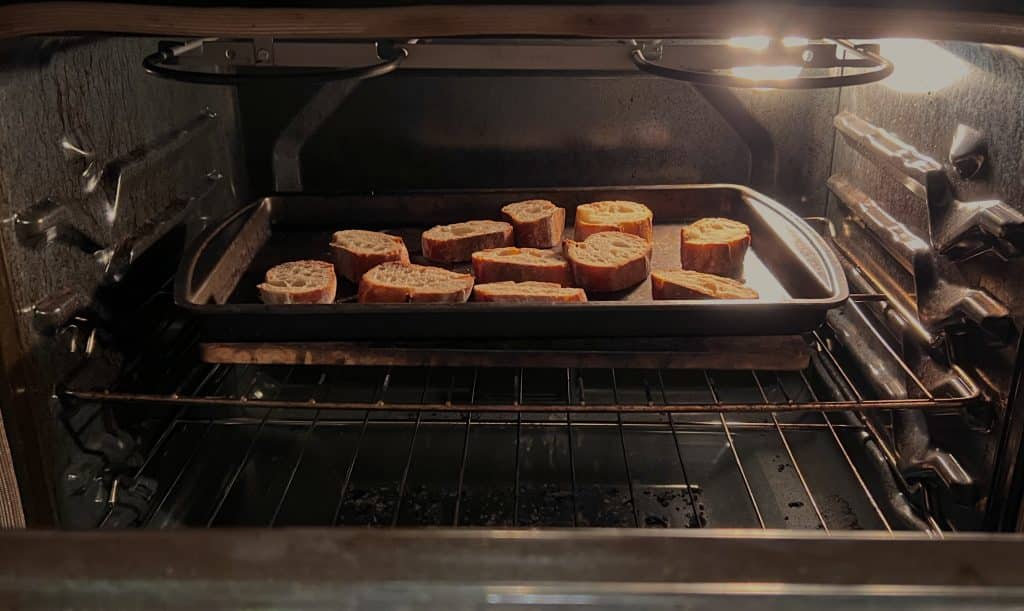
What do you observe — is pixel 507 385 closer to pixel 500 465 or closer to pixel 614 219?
pixel 500 465

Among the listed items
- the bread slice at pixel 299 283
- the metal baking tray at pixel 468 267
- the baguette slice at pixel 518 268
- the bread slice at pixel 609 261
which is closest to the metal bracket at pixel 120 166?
the metal baking tray at pixel 468 267

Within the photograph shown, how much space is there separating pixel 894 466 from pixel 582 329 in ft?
1.53

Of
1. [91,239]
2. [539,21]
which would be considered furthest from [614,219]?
[91,239]

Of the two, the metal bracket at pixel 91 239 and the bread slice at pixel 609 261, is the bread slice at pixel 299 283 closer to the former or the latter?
the metal bracket at pixel 91 239

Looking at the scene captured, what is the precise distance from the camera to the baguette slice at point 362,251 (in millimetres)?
1396

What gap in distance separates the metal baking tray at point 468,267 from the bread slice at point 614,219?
0.05 m

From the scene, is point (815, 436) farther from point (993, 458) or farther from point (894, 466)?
point (993, 458)

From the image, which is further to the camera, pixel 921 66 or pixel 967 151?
pixel 921 66

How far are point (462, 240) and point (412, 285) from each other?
0.18m

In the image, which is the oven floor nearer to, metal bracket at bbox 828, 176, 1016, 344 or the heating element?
the heating element

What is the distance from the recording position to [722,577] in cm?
58

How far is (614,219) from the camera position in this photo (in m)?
1.48

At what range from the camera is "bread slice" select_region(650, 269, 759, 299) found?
125cm

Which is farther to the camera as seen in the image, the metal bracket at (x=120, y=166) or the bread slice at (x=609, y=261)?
the bread slice at (x=609, y=261)
